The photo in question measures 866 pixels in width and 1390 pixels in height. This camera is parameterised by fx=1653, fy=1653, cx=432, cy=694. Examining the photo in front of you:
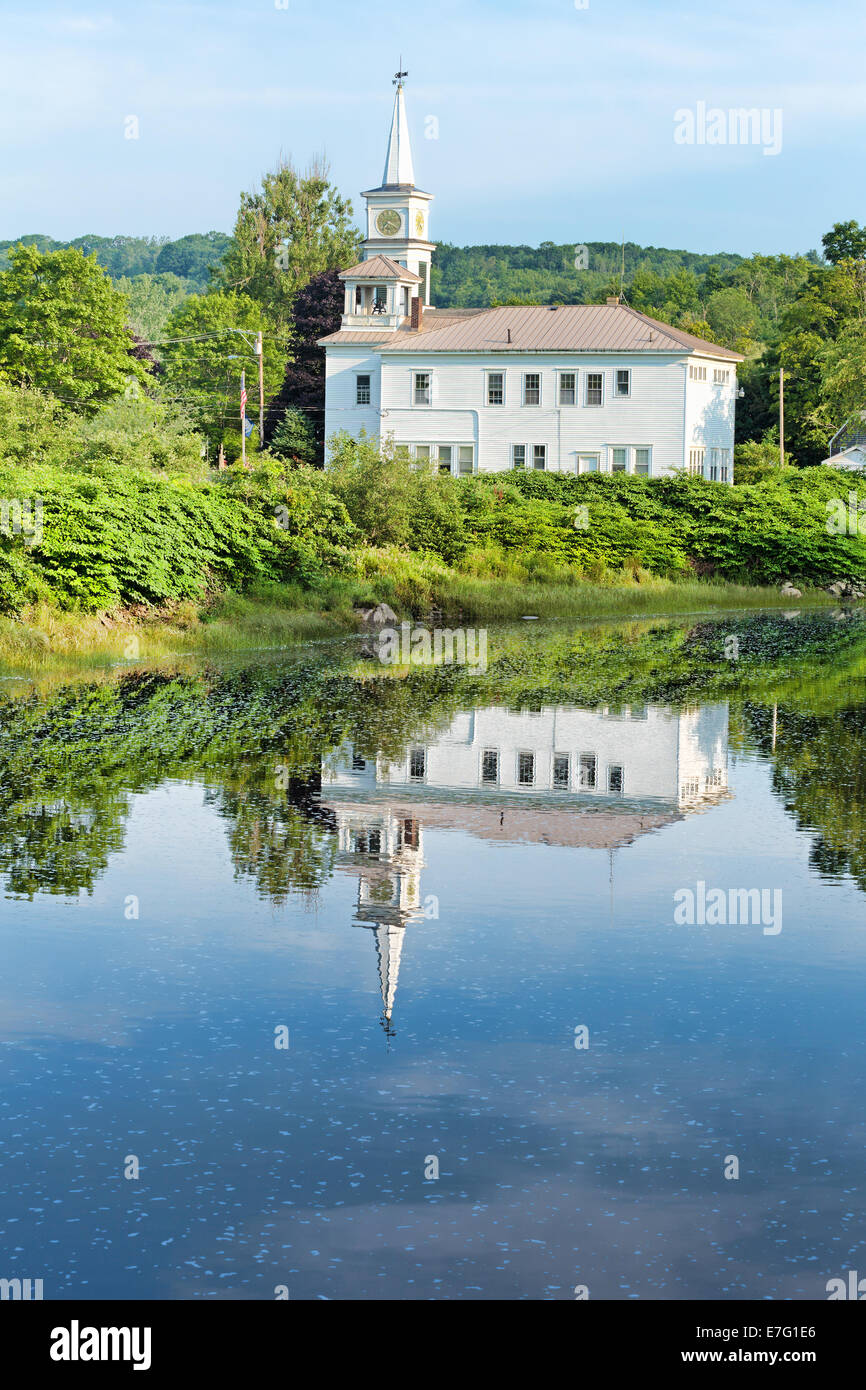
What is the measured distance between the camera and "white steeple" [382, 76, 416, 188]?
3290 inches

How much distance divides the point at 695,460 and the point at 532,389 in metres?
7.56

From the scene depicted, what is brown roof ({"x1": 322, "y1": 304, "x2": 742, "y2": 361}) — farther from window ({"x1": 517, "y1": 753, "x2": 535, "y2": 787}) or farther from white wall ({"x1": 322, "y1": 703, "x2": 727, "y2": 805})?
window ({"x1": 517, "y1": 753, "x2": 535, "y2": 787})

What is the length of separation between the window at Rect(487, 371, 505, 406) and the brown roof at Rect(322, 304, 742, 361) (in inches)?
43.2

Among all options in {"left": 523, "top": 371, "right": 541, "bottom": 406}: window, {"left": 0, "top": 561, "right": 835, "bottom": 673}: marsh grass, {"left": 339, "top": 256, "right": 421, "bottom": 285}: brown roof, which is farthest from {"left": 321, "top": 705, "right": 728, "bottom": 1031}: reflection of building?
{"left": 339, "top": 256, "right": 421, "bottom": 285}: brown roof

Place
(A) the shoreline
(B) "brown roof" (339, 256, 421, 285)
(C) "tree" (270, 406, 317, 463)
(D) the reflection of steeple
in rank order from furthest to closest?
(C) "tree" (270, 406, 317, 463)
(B) "brown roof" (339, 256, 421, 285)
(A) the shoreline
(D) the reflection of steeple

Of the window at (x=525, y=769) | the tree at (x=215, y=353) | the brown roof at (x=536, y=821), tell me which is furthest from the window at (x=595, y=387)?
the brown roof at (x=536, y=821)

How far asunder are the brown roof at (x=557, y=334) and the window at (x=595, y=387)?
1.09 m

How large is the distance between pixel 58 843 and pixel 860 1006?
23.8 feet

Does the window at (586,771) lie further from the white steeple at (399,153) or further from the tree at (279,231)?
the tree at (279,231)

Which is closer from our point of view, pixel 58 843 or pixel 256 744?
pixel 58 843

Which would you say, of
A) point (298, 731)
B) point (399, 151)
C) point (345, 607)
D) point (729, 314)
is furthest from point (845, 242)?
point (298, 731)

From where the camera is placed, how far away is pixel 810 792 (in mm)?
16484

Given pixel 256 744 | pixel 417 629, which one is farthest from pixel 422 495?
pixel 256 744

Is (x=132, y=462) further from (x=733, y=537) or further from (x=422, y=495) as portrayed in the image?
(x=733, y=537)
